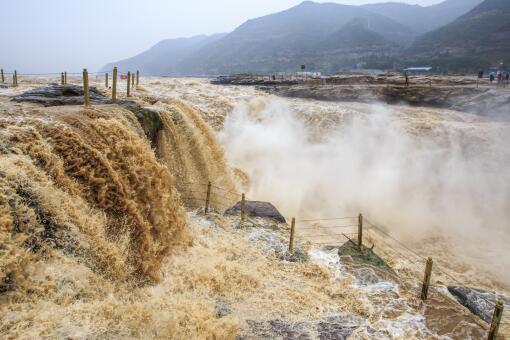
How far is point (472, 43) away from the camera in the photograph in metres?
83.2

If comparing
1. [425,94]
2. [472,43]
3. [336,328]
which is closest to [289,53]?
[472,43]

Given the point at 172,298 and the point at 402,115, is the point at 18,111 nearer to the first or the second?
the point at 172,298

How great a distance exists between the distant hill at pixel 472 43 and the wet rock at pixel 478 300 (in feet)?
225

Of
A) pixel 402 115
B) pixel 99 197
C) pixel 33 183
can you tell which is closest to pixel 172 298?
pixel 99 197

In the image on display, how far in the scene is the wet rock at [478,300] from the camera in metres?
8.09

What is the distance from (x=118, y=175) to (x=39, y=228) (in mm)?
2504

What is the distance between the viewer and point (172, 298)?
22.3 ft

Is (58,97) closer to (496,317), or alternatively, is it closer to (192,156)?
(192,156)

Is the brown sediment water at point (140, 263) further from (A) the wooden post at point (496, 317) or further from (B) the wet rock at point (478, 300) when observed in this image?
(A) the wooden post at point (496, 317)

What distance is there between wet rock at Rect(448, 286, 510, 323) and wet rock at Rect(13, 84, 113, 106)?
12285 mm

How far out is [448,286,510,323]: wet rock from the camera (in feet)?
26.5

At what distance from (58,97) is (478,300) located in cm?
1416

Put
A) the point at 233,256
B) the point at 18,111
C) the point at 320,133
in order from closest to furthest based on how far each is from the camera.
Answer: the point at 18,111 → the point at 233,256 → the point at 320,133

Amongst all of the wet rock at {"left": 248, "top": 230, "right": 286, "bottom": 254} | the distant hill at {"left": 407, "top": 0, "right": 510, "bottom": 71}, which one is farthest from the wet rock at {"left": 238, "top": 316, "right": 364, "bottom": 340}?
the distant hill at {"left": 407, "top": 0, "right": 510, "bottom": 71}
